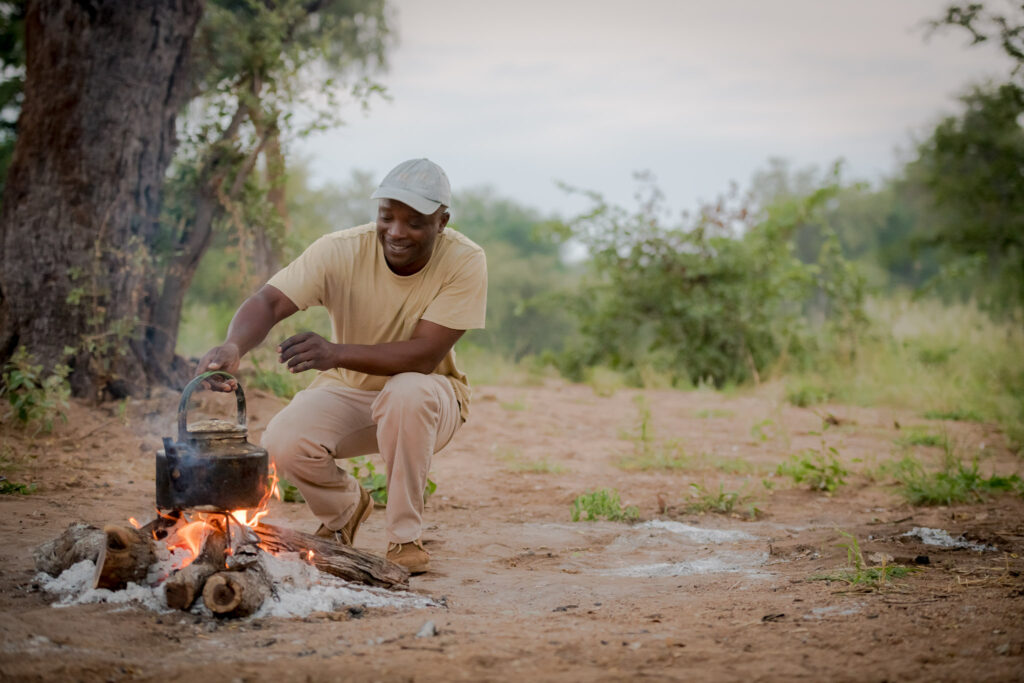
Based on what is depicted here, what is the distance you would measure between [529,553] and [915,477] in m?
2.52

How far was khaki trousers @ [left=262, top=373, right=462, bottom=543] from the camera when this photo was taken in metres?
3.71

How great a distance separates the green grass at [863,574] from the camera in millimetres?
3309

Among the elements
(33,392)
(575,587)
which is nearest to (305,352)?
(575,587)

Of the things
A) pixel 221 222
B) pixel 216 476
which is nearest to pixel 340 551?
pixel 216 476

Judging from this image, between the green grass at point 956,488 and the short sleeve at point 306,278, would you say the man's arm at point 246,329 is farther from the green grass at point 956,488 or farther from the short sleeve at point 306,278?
the green grass at point 956,488

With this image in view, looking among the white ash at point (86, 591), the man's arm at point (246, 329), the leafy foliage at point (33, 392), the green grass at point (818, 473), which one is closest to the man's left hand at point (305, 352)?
the man's arm at point (246, 329)

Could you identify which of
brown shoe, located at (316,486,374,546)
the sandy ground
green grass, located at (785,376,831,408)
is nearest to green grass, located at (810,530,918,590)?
the sandy ground

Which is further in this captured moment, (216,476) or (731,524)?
(731,524)

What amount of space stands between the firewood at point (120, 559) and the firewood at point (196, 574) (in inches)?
6.9

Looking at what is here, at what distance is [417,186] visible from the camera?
367 cm

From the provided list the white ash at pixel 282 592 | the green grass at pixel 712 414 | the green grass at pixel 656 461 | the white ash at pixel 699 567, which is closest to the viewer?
the white ash at pixel 282 592

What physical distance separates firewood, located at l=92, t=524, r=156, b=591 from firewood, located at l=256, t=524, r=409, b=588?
15.6 inches

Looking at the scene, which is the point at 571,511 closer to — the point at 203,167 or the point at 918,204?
the point at 203,167

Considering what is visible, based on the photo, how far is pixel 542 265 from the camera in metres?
28.1
